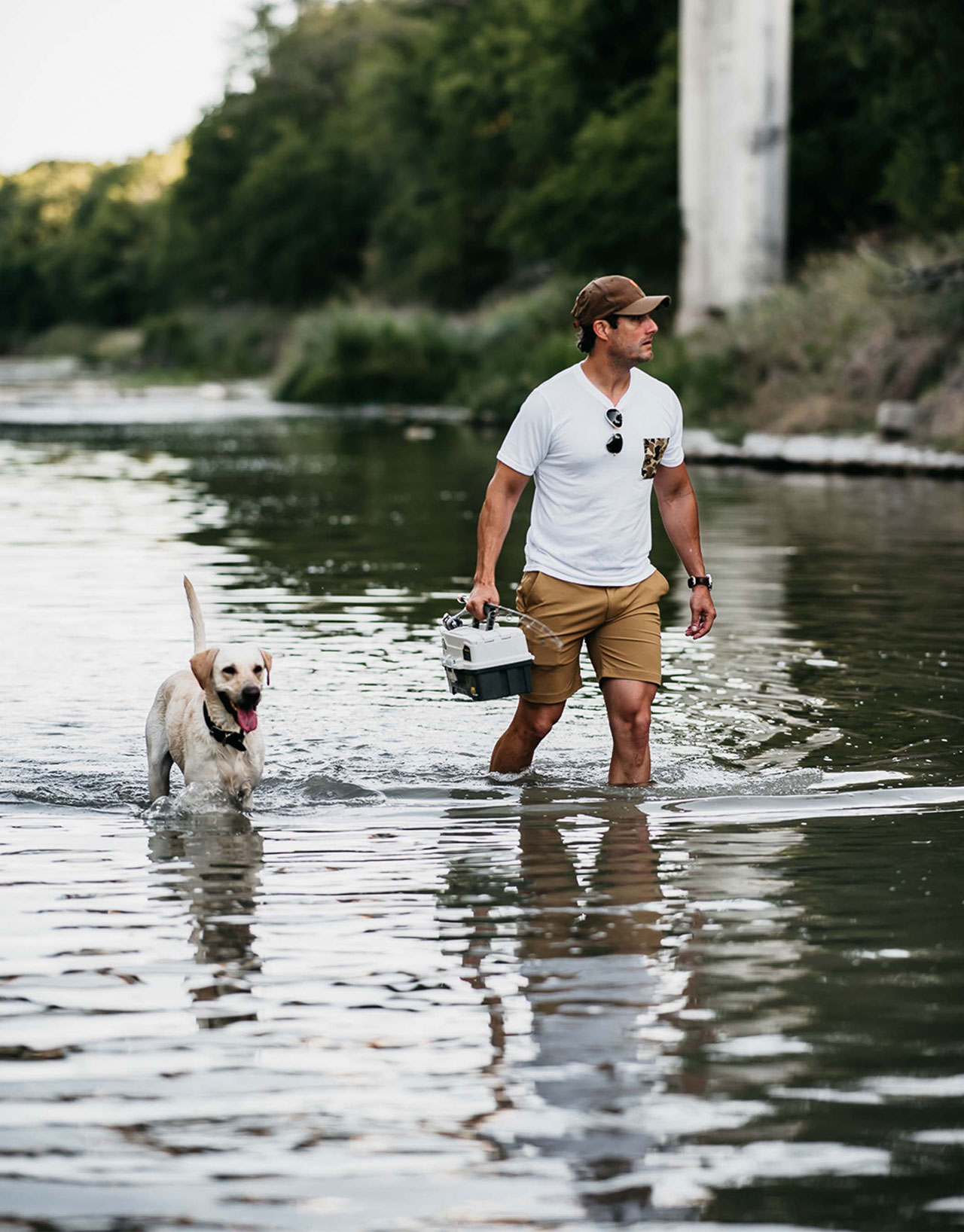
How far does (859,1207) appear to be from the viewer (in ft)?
13.4

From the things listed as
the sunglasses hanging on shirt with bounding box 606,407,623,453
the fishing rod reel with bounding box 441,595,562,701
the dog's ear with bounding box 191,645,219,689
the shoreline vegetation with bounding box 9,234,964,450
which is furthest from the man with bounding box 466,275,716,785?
the shoreline vegetation with bounding box 9,234,964,450

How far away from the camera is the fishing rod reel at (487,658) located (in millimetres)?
7754

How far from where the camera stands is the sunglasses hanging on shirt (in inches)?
304

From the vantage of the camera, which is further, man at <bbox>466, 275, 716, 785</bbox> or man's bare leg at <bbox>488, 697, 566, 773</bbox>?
man's bare leg at <bbox>488, 697, 566, 773</bbox>

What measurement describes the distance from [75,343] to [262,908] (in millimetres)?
147146

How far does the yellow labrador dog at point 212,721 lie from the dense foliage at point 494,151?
30.2 metres

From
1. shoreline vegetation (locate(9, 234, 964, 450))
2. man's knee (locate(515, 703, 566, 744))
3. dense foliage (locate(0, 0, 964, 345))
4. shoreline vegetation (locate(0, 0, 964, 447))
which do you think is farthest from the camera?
dense foliage (locate(0, 0, 964, 345))

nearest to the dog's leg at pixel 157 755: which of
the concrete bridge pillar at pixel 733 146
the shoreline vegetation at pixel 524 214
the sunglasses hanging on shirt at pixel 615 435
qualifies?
the sunglasses hanging on shirt at pixel 615 435

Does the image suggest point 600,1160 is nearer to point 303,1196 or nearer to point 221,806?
point 303,1196

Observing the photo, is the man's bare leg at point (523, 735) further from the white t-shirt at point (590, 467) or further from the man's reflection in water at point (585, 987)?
the white t-shirt at point (590, 467)

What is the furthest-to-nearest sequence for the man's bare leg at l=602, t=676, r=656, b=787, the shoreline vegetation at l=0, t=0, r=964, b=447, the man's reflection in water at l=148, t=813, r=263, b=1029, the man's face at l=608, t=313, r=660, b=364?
1. the shoreline vegetation at l=0, t=0, r=964, b=447
2. the man's bare leg at l=602, t=676, r=656, b=787
3. the man's face at l=608, t=313, r=660, b=364
4. the man's reflection in water at l=148, t=813, r=263, b=1029

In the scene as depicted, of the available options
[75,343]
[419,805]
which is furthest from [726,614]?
[75,343]

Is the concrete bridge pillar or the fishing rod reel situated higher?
the concrete bridge pillar

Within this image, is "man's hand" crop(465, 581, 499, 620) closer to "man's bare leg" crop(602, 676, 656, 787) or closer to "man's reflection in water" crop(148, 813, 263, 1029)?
"man's bare leg" crop(602, 676, 656, 787)
